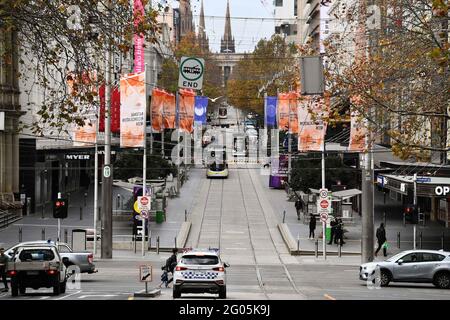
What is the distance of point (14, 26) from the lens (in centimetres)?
1670

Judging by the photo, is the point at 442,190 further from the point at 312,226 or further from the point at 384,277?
the point at 384,277

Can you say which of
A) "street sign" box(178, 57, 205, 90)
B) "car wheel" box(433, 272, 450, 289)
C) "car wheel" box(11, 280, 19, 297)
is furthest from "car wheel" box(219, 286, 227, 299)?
"street sign" box(178, 57, 205, 90)

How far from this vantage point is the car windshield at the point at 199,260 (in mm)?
24656

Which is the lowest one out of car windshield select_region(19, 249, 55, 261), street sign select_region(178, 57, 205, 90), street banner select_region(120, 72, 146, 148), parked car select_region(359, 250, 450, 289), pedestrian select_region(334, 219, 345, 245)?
pedestrian select_region(334, 219, 345, 245)

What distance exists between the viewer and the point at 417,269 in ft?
102

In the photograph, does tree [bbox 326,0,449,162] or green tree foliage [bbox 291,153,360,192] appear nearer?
tree [bbox 326,0,449,162]

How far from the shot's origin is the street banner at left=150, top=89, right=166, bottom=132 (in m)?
49.8

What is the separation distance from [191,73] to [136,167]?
17.0 m

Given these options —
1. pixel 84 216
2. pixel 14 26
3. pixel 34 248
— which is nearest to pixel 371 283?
pixel 34 248

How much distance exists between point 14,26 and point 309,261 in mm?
29294

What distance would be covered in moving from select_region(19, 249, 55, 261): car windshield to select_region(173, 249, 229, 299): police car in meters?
3.89

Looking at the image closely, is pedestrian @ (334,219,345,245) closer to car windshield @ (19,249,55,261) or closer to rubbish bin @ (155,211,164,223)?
rubbish bin @ (155,211,164,223)
